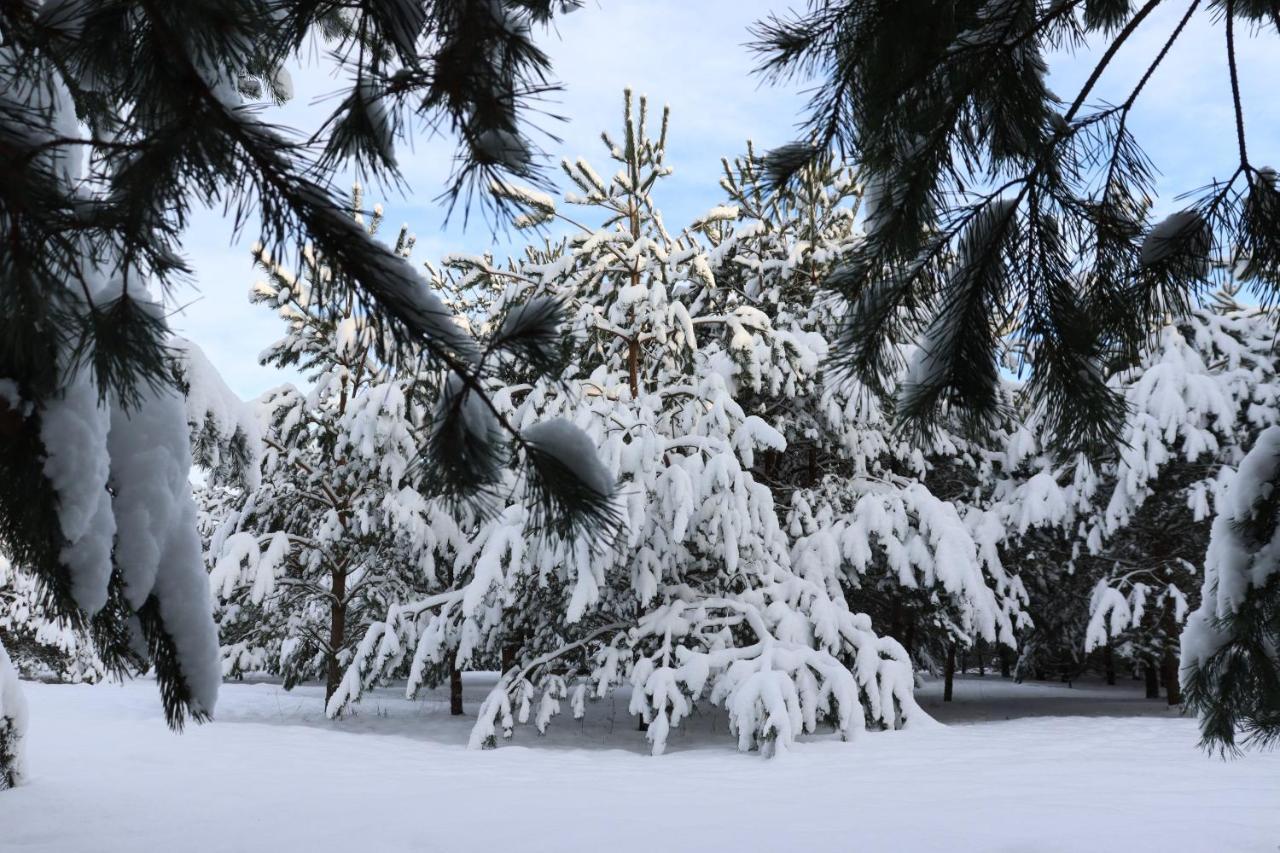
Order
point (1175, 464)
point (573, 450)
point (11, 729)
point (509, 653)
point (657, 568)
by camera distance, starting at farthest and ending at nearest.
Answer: point (509, 653) < point (1175, 464) < point (657, 568) < point (11, 729) < point (573, 450)

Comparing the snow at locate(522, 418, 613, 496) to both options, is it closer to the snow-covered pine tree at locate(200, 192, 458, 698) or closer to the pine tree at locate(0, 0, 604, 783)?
the pine tree at locate(0, 0, 604, 783)

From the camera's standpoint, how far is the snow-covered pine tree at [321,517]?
Result: 877 cm

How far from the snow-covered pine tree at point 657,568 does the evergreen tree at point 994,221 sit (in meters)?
3.46

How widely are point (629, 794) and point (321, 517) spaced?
651 cm

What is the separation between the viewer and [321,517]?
990 cm

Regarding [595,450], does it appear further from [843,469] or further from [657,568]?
[843,469]

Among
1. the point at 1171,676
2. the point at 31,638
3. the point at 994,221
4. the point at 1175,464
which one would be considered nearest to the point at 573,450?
the point at 994,221

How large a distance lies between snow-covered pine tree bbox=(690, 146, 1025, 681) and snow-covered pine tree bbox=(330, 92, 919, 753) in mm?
494

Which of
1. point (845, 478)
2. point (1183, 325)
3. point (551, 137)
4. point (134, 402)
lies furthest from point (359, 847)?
point (1183, 325)

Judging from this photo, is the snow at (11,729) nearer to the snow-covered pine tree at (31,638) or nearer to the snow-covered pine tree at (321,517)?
the snow-covered pine tree at (321,517)

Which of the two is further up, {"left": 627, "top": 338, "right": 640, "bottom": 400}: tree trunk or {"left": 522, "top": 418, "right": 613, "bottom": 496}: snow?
{"left": 627, "top": 338, "right": 640, "bottom": 400}: tree trunk

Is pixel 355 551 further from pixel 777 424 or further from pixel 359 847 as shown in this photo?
pixel 359 847

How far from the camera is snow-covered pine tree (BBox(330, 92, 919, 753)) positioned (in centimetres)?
684

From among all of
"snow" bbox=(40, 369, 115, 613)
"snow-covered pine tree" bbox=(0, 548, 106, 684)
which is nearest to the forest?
"snow" bbox=(40, 369, 115, 613)
